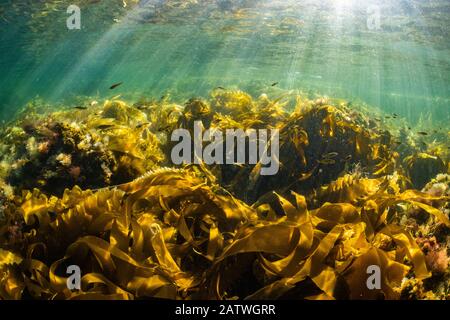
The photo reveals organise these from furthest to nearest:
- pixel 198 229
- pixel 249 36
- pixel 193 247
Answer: pixel 249 36
pixel 198 229
pixel 193 247

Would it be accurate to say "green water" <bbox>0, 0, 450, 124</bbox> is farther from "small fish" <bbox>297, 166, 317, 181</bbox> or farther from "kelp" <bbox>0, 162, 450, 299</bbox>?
"kelp" <bbox>0, 162, 450, 299</bbox>

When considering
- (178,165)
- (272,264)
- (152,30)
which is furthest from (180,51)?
(272,264)

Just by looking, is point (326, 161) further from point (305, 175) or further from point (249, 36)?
point (249, 36)

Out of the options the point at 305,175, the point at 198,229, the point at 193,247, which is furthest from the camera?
the point at 305,175

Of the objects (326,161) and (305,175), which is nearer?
(305,175)

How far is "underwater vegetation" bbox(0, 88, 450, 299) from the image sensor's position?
1796 millimetres

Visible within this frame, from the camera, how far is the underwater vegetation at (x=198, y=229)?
5.89ft

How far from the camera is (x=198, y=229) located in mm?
2275

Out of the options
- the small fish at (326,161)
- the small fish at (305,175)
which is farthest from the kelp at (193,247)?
the small fish at (326,161)

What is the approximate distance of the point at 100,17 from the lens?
1934 cm

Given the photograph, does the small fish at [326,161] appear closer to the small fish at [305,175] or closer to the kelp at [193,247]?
Result: the small fish at [305,175]

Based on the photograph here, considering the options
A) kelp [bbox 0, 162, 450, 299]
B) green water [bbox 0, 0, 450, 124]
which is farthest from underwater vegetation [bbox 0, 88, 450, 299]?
green water [bbox 0, 0, 450, 124]

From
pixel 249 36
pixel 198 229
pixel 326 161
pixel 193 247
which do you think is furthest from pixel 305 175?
pixel 249 36
